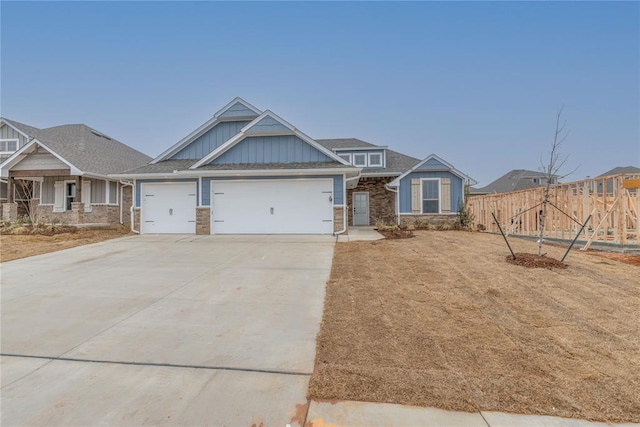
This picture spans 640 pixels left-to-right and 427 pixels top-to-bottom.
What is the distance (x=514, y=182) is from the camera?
33938 mm

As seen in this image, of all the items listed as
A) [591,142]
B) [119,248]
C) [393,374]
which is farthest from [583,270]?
[591,142]

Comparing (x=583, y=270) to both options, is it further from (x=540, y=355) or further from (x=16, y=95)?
(x=16, y=95)

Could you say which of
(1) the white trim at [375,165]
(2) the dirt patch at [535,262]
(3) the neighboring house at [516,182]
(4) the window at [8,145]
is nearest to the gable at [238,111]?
(1) the white trim at [375,165]

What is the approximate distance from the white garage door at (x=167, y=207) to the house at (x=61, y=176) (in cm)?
448

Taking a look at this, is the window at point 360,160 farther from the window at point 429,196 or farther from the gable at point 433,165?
the window at point 429,196

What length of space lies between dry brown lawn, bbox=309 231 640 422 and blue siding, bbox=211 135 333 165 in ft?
24.7

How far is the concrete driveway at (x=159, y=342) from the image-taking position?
228cm

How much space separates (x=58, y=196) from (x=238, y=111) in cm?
1153

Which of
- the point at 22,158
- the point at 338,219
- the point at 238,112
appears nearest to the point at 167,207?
the point at 238,112

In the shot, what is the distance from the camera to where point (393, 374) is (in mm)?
2643

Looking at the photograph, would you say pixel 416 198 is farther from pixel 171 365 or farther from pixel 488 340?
pixel 171 365

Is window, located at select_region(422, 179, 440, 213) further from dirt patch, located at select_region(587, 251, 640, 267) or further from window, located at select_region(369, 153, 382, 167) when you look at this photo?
dirt patch, located at select_region(587, 251, 640, 267)

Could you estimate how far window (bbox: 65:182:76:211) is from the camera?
54.1 feet

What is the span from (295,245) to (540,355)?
24.4 ft
